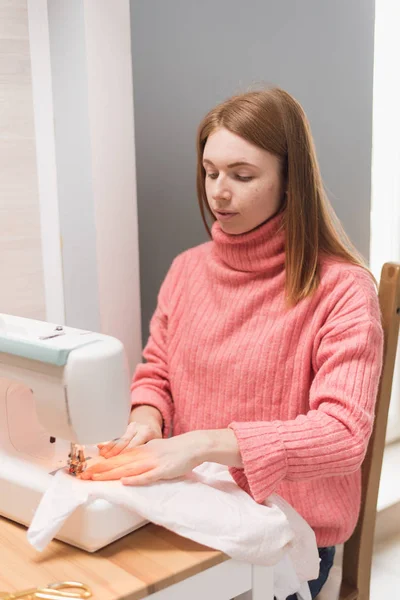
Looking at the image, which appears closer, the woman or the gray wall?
the woman

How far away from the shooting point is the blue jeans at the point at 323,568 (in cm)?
132

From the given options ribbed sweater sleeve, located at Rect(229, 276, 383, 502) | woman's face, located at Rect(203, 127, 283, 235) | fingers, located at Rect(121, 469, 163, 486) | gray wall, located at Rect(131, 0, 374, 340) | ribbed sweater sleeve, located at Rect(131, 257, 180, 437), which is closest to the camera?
fingers, located at Rect(121, 469, 163, 486)

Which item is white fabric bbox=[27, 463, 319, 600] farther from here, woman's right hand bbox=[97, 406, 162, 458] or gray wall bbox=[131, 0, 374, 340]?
gray wall bbox=[131, 0, 374, 340]

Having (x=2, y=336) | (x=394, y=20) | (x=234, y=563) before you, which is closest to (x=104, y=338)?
(x=2, y=336)

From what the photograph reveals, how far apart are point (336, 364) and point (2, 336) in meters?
0.52

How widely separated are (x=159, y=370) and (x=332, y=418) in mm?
414

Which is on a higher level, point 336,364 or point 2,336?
point 2,336

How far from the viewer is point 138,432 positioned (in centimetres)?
120

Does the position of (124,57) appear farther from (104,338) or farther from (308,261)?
(104,338)

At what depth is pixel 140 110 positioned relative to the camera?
1.57 m

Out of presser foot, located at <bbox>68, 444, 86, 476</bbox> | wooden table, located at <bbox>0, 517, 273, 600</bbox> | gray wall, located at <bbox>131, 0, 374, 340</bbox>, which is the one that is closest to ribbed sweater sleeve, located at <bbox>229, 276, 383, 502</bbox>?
wooden table, located at <bbox>0, 517, 273, 600</bbox>

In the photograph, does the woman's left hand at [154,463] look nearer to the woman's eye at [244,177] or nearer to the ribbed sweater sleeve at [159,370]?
the ribbed sweater sleeve at [159,370]

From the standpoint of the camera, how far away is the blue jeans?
1.32 meters

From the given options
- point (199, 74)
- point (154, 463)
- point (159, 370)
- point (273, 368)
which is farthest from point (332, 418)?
point (199, 74)
